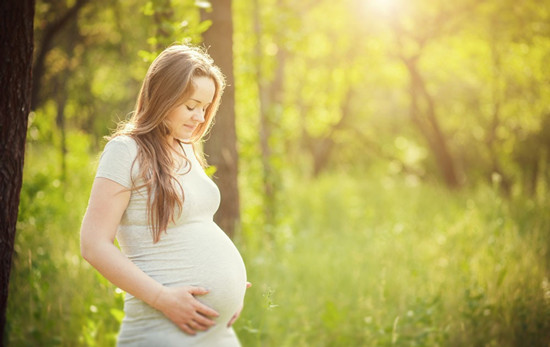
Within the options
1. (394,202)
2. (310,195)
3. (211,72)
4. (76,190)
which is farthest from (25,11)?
→ (394,202)

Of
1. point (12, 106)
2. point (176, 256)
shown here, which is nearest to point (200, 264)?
point (176, 256)

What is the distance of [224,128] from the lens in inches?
142

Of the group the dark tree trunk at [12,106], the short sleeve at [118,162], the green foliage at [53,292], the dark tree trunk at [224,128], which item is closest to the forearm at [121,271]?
the short sleeve at [118,162]

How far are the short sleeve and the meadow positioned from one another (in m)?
0.55

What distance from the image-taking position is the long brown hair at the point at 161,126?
5.08 feet

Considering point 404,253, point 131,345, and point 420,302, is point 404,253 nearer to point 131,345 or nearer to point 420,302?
point 420,302

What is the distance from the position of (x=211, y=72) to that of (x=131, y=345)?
1.09 meters

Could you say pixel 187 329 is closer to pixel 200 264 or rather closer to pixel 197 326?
pixel 197 326

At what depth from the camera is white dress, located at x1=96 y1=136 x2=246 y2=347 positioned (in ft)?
5.10

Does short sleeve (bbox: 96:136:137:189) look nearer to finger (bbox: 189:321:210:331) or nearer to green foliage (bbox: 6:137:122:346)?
finger (bbox: 189:321:210:331)

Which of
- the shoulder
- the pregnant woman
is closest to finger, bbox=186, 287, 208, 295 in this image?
the pregnant woman

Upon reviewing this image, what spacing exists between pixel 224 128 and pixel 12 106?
5.78ft

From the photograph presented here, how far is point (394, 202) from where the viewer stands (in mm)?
7941

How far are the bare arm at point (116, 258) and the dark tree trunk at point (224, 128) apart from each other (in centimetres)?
198
